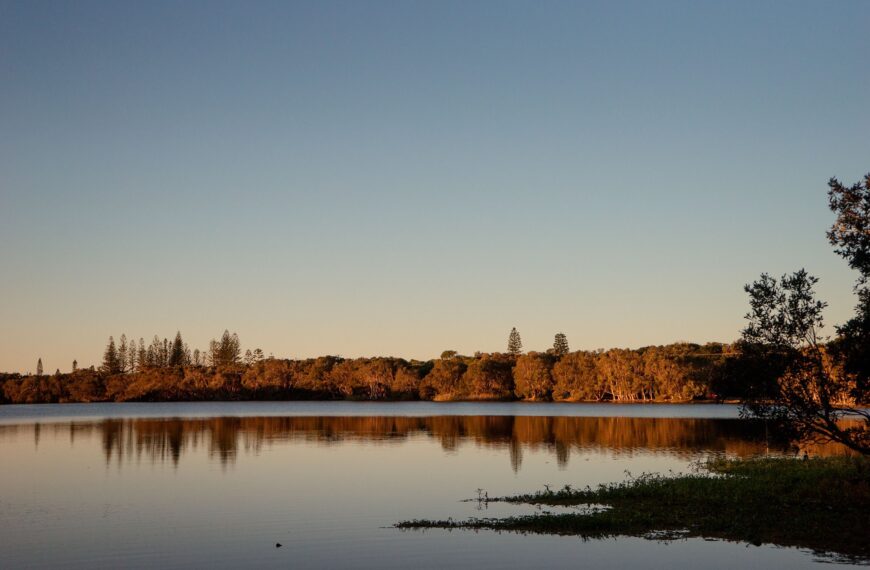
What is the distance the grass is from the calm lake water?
125 centimetres

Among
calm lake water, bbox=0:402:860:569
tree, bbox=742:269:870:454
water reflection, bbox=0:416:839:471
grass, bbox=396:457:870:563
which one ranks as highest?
tree, bbox=742:269:870:454

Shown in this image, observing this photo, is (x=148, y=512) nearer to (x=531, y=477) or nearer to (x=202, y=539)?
(x=202, y=539)

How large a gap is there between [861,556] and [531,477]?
25.2 metres

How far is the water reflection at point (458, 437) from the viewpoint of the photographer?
65.1m

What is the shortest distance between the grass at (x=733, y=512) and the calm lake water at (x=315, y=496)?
125 cm

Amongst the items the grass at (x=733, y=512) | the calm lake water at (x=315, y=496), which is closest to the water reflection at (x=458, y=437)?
the calm lake water at (x=315, y=496)

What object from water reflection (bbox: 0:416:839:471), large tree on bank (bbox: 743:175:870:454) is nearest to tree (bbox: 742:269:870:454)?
large tree on bank (bbox: 743:175:870:454)

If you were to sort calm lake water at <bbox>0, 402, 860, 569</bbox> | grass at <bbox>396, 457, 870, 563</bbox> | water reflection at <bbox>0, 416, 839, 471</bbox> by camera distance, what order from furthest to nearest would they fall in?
water reflection at <bbox>0, 416, 839, 471</bbox> < grass at <bbox>396, 457, 870, 563</bbox> < calm lake water at <bbox>0, 402, 860, 569</bbox>

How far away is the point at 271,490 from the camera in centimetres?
4356

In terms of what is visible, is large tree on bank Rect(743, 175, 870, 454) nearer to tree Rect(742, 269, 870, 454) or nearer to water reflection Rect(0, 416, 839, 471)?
tree Rect(742, 269, 870, 454)

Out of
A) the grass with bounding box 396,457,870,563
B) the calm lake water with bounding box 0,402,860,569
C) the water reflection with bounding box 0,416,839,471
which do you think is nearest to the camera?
the calm lake water with bounding box 0,402,860,569

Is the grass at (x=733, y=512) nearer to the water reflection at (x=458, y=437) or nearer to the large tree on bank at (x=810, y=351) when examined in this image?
the large tree on bank at (x=810, y=351)

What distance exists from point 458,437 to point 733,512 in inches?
2062

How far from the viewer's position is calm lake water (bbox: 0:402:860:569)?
86.6 ft
